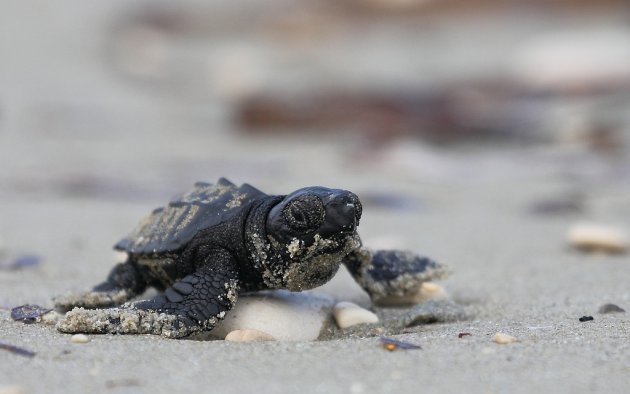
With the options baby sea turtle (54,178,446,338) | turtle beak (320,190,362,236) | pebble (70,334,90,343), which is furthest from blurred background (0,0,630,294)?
turtle beak (320,190,362,236)

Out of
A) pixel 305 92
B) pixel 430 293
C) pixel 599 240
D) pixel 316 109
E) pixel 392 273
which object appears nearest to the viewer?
pixel 392 273

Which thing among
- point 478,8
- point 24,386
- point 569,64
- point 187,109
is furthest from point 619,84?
point 24,386

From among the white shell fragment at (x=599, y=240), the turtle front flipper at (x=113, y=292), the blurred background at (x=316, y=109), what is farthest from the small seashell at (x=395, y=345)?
the white shell fragment at (x=599, y=240)

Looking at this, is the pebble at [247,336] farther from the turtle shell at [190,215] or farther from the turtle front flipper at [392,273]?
the turtle front flipper at [392,273]

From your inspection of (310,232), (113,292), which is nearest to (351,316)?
(310,232)

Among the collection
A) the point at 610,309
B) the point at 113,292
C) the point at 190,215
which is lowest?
the point at 113,292

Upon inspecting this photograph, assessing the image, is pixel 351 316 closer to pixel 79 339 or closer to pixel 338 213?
pixel 338 213
